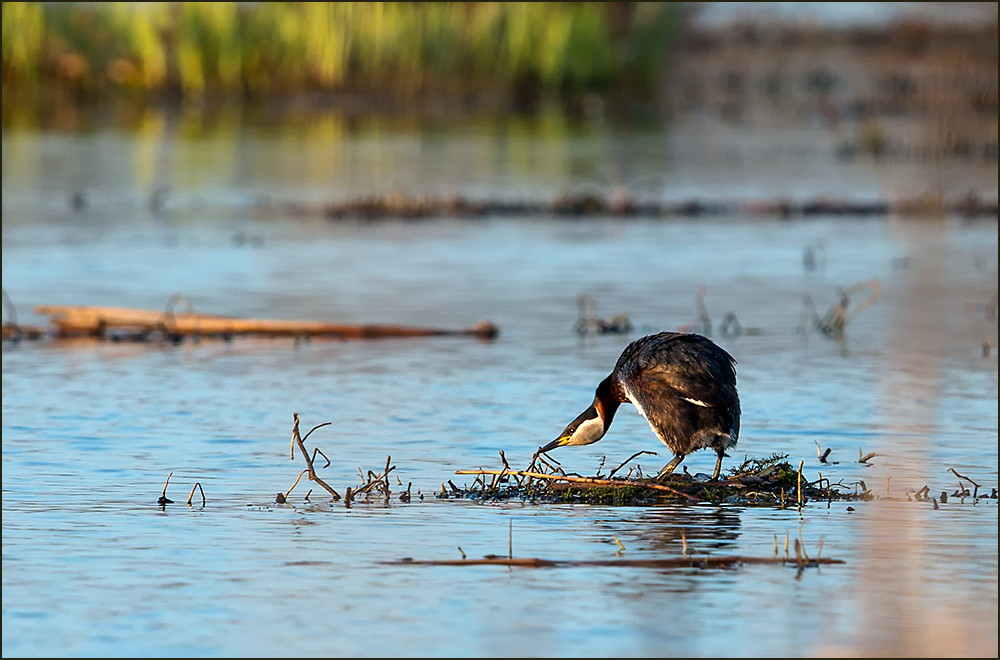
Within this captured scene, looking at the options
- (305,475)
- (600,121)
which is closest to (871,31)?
(600,121)

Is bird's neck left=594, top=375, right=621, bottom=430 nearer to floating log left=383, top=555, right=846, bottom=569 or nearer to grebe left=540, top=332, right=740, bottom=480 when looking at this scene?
grebe left=540, top=332, right=740, bottom=480

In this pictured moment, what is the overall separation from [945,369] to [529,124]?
1014 inches

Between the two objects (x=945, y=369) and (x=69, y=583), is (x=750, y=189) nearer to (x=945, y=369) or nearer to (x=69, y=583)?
(x=945, y=369)

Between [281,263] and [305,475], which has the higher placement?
[281,263]

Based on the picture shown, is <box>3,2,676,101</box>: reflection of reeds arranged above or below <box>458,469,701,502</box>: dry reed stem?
above

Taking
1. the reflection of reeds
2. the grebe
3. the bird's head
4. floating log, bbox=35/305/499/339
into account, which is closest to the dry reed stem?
the grebe

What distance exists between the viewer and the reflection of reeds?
38.3 metres

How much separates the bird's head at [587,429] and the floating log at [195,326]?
4.71m

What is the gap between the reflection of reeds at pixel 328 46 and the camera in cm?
3834

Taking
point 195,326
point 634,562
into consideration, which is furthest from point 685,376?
point 195,326

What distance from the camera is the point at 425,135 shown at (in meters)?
34.8

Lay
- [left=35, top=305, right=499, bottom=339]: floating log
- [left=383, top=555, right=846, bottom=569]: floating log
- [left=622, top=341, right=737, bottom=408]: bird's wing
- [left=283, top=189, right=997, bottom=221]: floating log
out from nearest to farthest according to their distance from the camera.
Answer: [left=383, top=555, right=846, bottom=569]: floating log, [left=622, top=341, right=737, bottom=408]: bird's wing, [left=35, top=305, right=499, bottom=339]: floating log, [left=283, top=189, right=997, bottom=221]: floating log

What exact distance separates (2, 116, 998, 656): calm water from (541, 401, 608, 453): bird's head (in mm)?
488

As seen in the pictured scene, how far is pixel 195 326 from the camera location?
13539 millimetres
